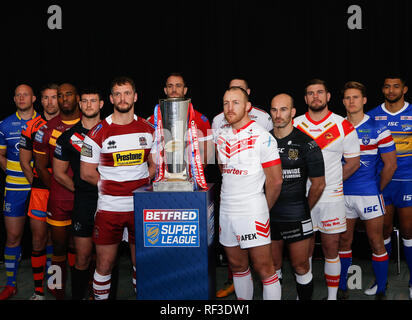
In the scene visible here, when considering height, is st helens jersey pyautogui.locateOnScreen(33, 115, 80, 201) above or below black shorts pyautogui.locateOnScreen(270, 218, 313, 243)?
above

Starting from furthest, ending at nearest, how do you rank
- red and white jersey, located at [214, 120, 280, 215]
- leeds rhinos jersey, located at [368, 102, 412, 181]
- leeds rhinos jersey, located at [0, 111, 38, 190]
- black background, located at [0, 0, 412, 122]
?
black background, located at [0, 0, 412, 122]
leeds rhinos jersey, located at [0, 111, 38, 190]
leeds rhinos jersey, located at [368, 102, 412, 181]
red and white jersey, located at [214, 120, 280, 215]

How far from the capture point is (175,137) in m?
3.23

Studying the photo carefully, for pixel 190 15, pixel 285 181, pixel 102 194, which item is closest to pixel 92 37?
pixel 190 15

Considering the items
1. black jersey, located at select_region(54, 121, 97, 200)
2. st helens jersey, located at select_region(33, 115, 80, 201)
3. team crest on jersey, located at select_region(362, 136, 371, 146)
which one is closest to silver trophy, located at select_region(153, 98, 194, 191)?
black jersey, located at select_region(54, 121, 97, 200)

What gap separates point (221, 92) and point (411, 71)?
1.98 meters

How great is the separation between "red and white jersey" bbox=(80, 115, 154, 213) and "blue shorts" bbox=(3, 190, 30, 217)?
1.32 m

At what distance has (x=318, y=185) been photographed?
3.62 metres

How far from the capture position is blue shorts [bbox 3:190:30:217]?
448 centimetres

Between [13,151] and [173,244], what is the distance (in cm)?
230

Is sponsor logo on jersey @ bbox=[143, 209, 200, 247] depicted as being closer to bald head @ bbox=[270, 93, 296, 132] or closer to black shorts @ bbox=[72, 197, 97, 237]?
black shorts @ bbox=[72, 197, 97, 237]

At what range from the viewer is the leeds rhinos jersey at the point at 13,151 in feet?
15.0

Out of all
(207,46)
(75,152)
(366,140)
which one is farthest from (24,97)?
(366,140)

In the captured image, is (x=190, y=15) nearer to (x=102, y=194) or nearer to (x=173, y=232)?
(x=102, y=194)

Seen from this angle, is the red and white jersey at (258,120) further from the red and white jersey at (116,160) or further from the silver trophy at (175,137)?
the silver trophy at (175,137)
